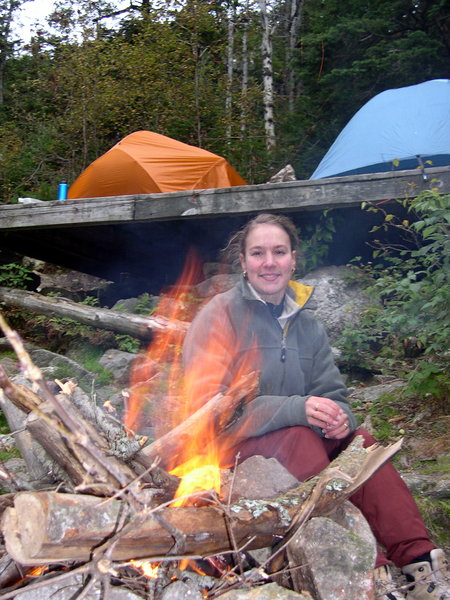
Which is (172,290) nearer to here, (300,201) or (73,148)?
(300,201)

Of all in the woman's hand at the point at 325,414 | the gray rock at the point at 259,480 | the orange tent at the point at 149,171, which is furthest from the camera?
the orange tent at the point at 149,171

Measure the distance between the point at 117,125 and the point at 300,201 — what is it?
334 inches

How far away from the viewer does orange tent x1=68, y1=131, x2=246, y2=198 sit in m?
8.68

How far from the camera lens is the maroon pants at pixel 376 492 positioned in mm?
2639

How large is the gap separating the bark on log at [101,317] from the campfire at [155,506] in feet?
10.6

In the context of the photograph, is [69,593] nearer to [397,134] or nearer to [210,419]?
[210,419]

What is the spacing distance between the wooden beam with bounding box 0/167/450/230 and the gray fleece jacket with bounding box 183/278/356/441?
3371 mm

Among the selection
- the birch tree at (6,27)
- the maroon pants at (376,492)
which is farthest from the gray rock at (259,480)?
the birch tree at (6,27)

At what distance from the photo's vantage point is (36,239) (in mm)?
8078

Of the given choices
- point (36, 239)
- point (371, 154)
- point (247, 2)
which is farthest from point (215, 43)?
point (36, 239)

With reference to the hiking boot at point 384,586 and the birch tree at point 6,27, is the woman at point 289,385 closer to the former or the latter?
the hiking boot at point 384,586

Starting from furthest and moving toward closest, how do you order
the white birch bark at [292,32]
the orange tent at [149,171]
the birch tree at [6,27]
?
the birch tree at [6,27] → the white birch bark at [292,32] → the orange tent at [149,171]

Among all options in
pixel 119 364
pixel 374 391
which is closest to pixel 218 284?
pixel 119 364

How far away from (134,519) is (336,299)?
5.37 meters
